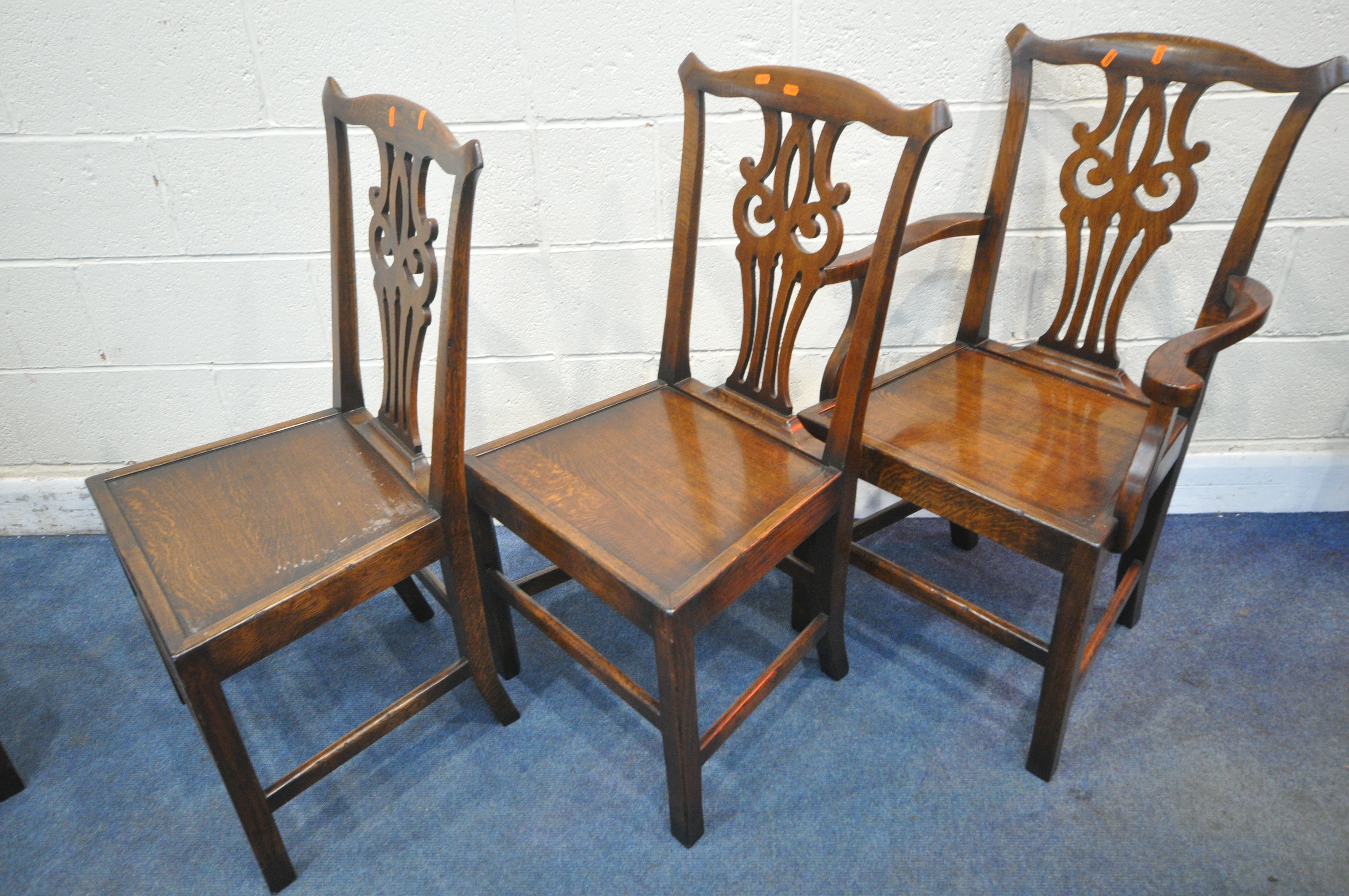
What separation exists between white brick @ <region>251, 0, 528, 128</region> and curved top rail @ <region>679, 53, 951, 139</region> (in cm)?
39

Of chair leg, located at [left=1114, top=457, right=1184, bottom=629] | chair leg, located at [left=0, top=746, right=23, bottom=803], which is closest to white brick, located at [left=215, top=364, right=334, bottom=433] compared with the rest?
chair leg, located at [left=0, top=746, right=23, bottom=803]

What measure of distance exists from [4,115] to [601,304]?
1.28 m

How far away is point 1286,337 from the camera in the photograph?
72.4 inches

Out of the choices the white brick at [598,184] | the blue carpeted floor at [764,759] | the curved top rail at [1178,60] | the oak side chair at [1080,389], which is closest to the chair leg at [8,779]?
the blue carpeted floor at [764,759]

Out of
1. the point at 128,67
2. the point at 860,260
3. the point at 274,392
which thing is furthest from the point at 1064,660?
the point at 128,67

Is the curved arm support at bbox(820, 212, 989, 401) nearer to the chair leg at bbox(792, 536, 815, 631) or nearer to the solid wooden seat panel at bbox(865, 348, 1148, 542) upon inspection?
the solid wooden seat panel at bbox(865, 348, 1148, 542)

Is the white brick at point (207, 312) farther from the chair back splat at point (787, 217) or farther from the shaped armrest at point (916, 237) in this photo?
the shaped armrest at point (916, 237)

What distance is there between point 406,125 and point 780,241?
632 mm

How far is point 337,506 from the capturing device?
4.36ft

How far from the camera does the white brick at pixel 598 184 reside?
1648 millimetres

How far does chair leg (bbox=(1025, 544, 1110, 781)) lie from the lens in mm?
1214

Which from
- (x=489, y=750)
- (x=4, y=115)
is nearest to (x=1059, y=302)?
(x=489, y=750)

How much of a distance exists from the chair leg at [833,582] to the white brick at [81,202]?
155cm

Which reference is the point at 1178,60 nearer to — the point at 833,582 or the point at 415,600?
the point at 833,582
